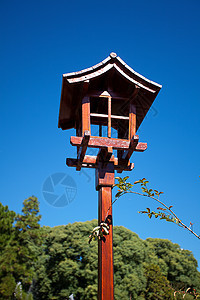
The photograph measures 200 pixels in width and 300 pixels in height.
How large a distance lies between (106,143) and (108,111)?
53 centimetres

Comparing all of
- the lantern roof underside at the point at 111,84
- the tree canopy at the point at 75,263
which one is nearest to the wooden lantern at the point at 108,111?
the lantern roof underside at the point at 111,84

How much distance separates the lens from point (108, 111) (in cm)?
379

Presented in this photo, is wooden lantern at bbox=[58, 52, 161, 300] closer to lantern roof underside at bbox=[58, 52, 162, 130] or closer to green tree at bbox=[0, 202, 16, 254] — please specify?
lantern roof underside at bbox=[58, 52, 162, 130]

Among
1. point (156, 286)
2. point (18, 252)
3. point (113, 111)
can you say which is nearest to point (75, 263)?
point (18, 252)

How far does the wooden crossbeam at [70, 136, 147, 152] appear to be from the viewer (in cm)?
343

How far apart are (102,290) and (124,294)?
12.3m

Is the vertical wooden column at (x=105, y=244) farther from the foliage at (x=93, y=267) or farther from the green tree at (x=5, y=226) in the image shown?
the green tree at (x=5, y=226)

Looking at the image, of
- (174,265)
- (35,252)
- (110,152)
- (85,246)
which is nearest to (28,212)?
(35,252)

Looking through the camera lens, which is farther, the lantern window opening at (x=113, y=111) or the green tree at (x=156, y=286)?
the green tree at (x=156, y=286)

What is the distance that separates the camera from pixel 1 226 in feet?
51.4

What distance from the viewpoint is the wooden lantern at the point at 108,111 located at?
3.44 m

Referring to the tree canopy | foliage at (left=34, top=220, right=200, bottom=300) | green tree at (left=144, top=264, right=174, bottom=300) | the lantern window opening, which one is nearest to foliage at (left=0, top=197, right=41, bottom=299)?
the tree canopy

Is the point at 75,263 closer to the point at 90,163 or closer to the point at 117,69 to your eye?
the point at 90,163

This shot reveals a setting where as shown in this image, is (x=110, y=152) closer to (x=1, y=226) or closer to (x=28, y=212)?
(x=1, y=226)
